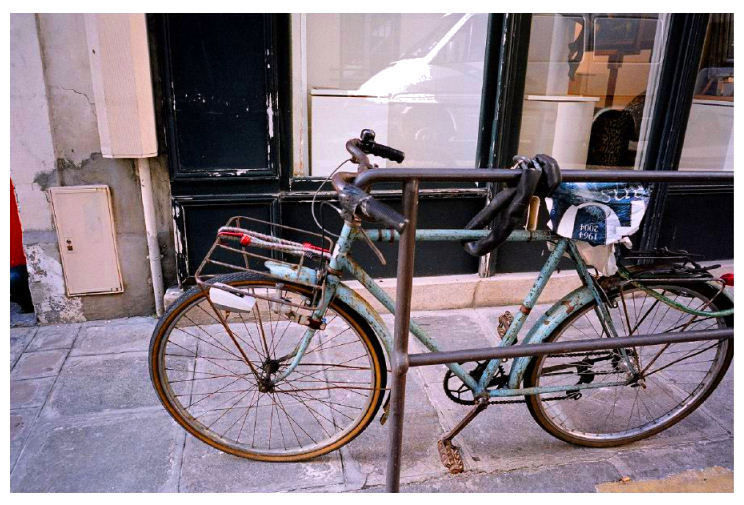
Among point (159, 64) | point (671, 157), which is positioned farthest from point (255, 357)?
point (671, 157)

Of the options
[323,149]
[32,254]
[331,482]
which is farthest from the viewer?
[323,149]

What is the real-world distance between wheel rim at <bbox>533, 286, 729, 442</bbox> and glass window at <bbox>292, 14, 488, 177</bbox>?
6.21 feet

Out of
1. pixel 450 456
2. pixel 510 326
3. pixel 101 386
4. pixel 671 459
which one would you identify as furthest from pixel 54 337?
pixel 671 459

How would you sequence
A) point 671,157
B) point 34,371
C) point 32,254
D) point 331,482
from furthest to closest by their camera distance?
1. point 671,157
2. point 32,254
3. point 34,371
4. point 331,482

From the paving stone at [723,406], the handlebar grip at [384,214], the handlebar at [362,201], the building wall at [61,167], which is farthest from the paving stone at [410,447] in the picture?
the building wall at [61,167]

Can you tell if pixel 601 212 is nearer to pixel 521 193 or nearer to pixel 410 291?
pixel 521 193

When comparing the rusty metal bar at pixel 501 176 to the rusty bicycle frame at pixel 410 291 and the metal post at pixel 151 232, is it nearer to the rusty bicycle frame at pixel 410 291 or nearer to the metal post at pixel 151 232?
the rusty bicycle frame at pixel 410 291

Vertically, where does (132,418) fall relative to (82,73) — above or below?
below

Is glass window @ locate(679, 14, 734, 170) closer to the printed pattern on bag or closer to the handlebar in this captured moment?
the printed pattern on bag

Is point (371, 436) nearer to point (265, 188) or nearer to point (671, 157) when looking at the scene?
point (265, 188)

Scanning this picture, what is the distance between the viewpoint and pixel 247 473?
2.46 metres

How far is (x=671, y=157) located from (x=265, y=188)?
310 cm

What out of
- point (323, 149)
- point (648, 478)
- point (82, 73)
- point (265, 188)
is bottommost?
point (648, 478)

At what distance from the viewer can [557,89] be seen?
Answer: 4.15 metres
